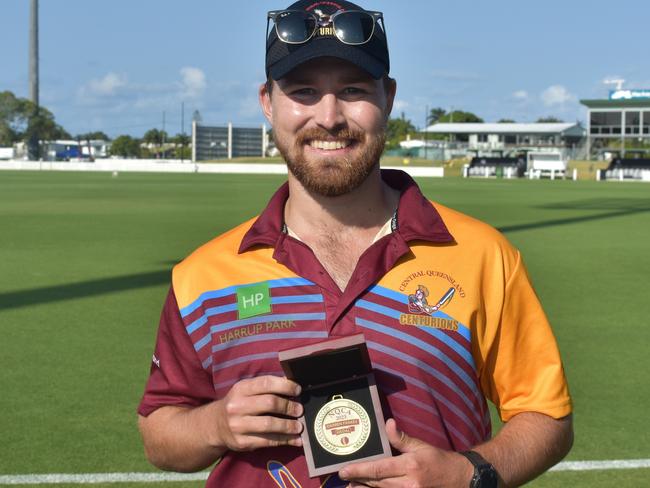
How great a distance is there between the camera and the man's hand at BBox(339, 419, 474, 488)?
2.29 meters

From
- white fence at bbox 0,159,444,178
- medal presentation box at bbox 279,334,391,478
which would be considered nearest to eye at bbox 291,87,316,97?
medal presentation box at bbox 279,334,391,478

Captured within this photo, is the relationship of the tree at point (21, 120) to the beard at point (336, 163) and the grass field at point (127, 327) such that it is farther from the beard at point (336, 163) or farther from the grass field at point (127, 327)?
the beard at point (336, 163)

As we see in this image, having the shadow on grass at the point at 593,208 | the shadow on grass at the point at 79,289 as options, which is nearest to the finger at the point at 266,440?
the shadow on grass at the point at 79,289

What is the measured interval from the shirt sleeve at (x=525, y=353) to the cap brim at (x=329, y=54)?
2.04ft

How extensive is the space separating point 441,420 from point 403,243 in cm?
45

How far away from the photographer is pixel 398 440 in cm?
232

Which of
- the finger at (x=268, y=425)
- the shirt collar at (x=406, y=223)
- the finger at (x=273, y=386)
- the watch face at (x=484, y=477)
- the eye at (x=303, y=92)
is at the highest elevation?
the eye at (x=303, y=92)

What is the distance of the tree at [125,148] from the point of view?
180 metres

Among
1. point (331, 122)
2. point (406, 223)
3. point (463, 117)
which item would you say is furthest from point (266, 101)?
point (463, 117)

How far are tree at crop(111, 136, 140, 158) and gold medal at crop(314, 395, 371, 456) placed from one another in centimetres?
17852

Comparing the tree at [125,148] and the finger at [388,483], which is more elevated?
the tree at [125,148]

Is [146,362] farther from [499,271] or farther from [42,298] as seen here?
[499,271]

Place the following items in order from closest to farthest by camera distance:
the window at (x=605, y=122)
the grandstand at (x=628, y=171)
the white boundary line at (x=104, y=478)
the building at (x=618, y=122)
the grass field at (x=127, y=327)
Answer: the white boundary line at (x=104, y=478), the grass field at (x=127, y=327), the grandstand at (x=628, y=171), the building at (x=618, y=122), the window at (x=605, y=122)

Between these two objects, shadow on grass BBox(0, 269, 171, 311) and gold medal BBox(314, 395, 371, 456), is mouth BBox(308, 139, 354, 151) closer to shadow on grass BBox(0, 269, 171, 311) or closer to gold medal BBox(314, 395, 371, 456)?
gold medal BBox(314, 395, 371, 456)
